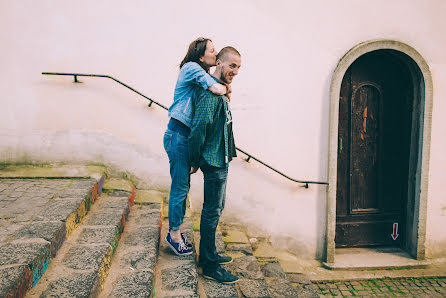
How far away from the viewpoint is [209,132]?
8.25 feet

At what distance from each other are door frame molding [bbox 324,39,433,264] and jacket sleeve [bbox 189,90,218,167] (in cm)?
247

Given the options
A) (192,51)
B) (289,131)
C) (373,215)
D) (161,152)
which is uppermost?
(192,51)

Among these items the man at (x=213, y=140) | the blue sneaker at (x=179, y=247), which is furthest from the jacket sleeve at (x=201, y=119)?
the blue sneaker at (x=179, y=247)

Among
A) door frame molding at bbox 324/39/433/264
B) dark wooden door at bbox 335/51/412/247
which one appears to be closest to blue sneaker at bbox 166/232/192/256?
door frame molding at bbox 324/39/433/264

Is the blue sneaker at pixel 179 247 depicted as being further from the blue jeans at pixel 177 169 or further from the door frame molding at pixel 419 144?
the door frame molding at pixel 419 144

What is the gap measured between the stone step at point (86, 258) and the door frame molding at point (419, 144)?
8.86ft

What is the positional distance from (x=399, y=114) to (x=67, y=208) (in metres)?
4.43

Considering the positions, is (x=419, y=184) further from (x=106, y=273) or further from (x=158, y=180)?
(x=106, y=273)

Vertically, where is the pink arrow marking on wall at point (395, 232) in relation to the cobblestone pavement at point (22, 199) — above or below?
below

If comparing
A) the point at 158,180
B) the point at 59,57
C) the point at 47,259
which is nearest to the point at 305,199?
the point at 158,180

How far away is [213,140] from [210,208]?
0.53m

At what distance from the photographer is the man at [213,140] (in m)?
2.46

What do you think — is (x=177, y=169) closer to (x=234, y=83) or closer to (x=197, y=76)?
(x=197, y=76)

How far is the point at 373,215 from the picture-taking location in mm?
4973
